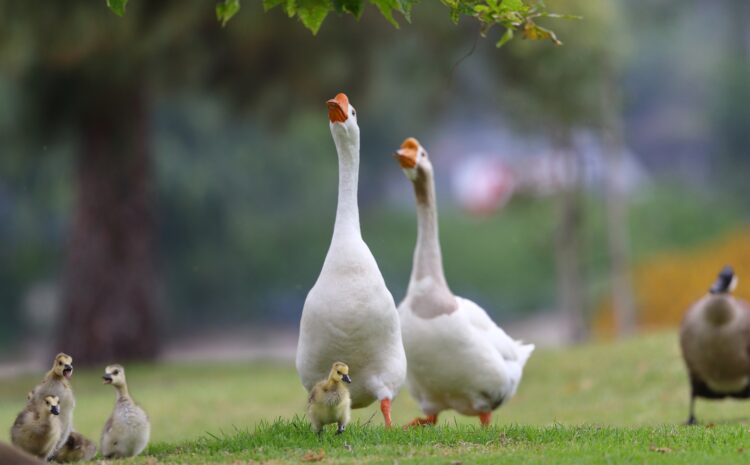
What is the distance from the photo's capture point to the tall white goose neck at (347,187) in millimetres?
7930

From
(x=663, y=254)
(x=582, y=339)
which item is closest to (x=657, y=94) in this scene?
(x=663, y=254)

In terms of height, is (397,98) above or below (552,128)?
above

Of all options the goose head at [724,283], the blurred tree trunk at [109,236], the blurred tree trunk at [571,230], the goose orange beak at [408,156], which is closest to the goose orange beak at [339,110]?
the goose orange beak at [408,156]

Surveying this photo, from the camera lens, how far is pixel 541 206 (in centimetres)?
2945

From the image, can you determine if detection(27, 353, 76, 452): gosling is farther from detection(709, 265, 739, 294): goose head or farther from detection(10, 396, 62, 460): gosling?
detection(709, 265, 739, 294): goose head

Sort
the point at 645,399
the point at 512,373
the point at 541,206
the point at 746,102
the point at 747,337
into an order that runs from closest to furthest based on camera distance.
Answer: the point at 512,373
the point at 747,337
the point at 645,399
the point at 541,206
the point at 746,102

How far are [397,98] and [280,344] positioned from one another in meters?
8.14

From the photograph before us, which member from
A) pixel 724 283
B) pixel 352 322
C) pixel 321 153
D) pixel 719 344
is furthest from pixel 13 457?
pixel 321 153

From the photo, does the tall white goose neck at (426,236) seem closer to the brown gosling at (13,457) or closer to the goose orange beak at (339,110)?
the goose orange beak at (339,110)

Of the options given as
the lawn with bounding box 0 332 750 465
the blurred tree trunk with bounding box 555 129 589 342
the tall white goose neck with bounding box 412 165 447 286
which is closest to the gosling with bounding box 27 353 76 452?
the lawn with bounding box 0 332 750 465

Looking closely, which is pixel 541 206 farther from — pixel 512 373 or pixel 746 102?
pixel 512 373

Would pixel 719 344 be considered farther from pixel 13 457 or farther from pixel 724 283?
pixel 13 457

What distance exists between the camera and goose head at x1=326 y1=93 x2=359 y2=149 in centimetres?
805

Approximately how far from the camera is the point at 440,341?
900 cm
